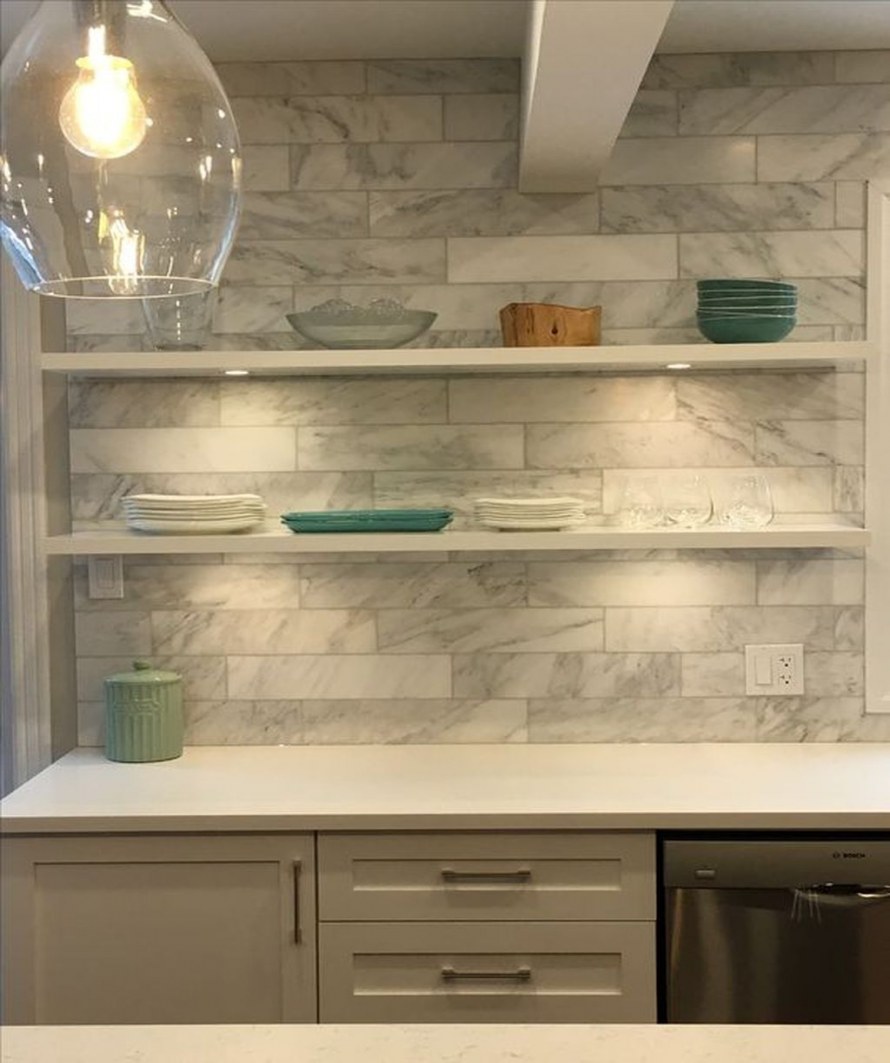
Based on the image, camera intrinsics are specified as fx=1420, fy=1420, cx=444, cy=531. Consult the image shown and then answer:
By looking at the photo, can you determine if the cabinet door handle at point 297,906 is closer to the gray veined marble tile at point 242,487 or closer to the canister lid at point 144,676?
the canister lid at point 144,676

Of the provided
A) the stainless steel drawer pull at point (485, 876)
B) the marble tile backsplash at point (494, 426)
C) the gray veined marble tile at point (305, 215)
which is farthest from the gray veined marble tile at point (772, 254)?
the stainless steel drawer pull at point (485, 876)

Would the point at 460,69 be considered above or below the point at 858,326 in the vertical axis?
above

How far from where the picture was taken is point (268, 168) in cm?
340

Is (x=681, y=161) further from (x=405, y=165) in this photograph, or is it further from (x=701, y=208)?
(x=405, y=165)

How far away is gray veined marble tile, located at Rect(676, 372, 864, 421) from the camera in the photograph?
3373 mm

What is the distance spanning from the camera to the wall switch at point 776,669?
11.1ft

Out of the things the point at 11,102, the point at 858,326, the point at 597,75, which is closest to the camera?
the point at 11,102

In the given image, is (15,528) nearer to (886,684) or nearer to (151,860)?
(151,860)

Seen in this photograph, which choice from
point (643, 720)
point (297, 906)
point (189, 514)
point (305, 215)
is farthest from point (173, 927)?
point (305, 215)

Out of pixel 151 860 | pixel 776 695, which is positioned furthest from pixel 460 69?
pixel 151 860

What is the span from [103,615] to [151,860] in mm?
795

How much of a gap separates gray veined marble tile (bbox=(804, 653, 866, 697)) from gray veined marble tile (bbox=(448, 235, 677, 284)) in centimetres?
99

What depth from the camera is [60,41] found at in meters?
1.10
